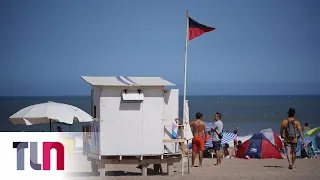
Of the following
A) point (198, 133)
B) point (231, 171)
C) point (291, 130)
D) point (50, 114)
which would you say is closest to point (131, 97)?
point (50, 114)

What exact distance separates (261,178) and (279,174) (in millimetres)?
941

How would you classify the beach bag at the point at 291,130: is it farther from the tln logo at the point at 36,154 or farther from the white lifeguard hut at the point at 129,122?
the tln logo at the point at 36,154

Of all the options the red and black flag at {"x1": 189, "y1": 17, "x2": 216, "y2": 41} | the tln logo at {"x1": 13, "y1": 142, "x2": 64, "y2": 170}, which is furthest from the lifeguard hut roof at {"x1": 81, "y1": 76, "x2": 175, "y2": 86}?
the red and black flag at {"x1": 189, "y1": 17, "x2": 216, "y2": 41}

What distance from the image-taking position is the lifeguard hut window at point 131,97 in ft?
52.0

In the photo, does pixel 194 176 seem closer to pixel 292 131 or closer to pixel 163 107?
pixel 163 107

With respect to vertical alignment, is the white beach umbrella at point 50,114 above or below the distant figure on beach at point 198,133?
above

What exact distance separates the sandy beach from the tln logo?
2.81ft

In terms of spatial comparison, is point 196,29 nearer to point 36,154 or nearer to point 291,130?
point 291,130

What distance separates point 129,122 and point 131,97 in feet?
1.74

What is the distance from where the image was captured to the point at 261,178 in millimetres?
16062

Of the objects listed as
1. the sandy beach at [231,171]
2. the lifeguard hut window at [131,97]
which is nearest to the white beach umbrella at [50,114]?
the lifeguard hut window at [131,97]

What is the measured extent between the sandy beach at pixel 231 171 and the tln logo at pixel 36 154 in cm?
86

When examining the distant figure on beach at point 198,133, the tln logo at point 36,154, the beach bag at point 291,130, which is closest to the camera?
the tln logo at point 36,154

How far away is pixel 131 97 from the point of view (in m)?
15.9
